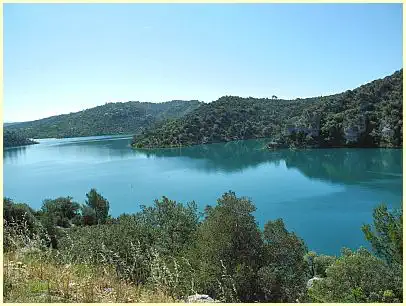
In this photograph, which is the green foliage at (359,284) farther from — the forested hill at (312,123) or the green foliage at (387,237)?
the forested hill at (312,123)

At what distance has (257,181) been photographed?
109 feet

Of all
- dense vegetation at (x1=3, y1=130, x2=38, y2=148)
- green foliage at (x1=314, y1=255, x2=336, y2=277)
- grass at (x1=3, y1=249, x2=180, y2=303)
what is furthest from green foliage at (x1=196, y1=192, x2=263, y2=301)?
dense vegetation at (x1=3, y1=130, x2=38, y2=148)

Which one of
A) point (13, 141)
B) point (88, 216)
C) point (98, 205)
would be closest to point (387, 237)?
point (88, 216)

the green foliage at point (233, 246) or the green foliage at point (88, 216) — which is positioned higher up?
the green foliage at point (233, 246)

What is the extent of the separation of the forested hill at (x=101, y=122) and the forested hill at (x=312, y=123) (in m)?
28.3

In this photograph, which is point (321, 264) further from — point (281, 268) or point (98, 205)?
point (98, 205)

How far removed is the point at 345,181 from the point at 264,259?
25.7 meters

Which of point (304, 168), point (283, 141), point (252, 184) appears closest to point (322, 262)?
point (252, 184)

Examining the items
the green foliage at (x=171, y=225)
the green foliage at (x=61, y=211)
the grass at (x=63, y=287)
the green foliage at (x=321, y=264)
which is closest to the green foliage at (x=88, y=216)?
the green foliage at (x=61, y=211)

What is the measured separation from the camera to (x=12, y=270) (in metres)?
2.61

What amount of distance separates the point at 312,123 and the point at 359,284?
5242 centimetres

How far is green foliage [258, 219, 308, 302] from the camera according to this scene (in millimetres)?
7430

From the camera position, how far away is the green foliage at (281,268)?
24.4 feet

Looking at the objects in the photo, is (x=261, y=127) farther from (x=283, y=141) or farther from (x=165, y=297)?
(x=165, y=297)
